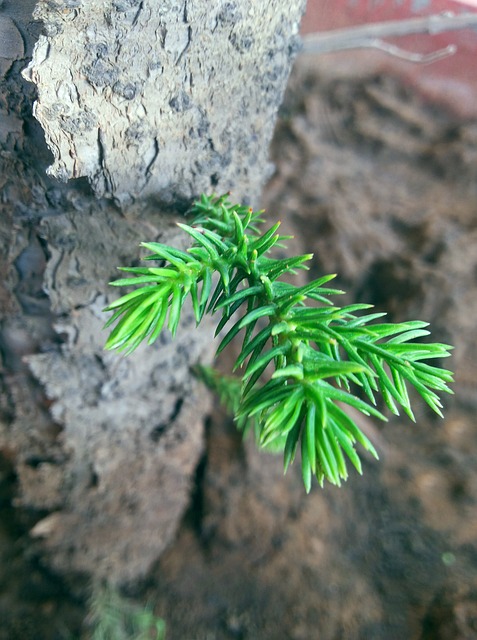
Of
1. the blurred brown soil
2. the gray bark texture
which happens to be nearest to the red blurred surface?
the blurred brown soil

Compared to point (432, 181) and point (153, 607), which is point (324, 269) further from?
point (153, 607)

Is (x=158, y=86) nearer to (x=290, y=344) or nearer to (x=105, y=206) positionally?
(x=105, y=206)

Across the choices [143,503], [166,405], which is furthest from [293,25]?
[143,503]

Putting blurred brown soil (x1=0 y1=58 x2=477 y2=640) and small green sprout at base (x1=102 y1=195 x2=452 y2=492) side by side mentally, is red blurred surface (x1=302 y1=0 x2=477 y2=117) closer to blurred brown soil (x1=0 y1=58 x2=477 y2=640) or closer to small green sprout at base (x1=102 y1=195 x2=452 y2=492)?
blurred brown soil (x1=0 y1=58 x2=477 y2=640)

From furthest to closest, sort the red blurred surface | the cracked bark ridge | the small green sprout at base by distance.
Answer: the red blurred surface → the cracked bark ridge → the small green sprout at base

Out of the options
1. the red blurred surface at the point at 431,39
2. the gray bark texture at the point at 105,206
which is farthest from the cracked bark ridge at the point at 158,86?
the red blurred surface at the point at 431,39

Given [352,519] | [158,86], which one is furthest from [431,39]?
[352,519]

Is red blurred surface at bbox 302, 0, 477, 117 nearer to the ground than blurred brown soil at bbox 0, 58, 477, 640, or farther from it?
farther from it
